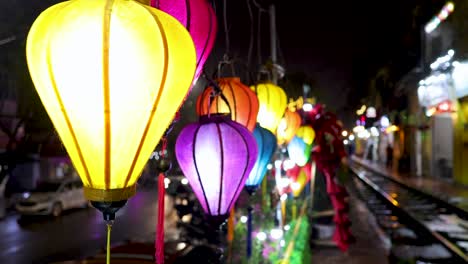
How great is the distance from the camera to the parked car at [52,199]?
1839cm

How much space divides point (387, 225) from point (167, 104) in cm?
1416

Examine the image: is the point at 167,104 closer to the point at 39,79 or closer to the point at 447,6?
the point at 39,79

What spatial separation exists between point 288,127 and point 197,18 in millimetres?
4684


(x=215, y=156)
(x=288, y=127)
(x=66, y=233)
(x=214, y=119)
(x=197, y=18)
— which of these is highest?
(x=197, y=18)

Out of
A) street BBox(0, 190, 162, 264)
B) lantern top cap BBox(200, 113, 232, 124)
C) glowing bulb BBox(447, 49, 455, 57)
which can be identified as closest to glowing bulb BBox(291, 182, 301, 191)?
street BBox(0, 190, 162, 264)

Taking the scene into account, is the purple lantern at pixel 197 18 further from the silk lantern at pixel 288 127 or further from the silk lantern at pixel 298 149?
the silk lantern at pixel 298 149

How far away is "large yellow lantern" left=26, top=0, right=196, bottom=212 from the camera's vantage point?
1770mm

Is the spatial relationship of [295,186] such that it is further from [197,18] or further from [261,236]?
[197,18]

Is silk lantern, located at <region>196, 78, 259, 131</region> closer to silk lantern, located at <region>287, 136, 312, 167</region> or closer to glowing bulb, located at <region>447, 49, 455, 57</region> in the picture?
silk lantern, located at <region>287, 136, 312, 167</region>

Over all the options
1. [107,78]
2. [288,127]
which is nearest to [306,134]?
[288,127]

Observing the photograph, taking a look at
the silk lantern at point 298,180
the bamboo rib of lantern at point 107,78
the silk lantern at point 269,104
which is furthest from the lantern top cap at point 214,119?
the silk lantern at point 298,180

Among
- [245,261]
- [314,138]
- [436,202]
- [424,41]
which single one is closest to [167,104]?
[245,261]

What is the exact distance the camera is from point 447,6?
23.6m

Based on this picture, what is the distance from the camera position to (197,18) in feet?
8.97
